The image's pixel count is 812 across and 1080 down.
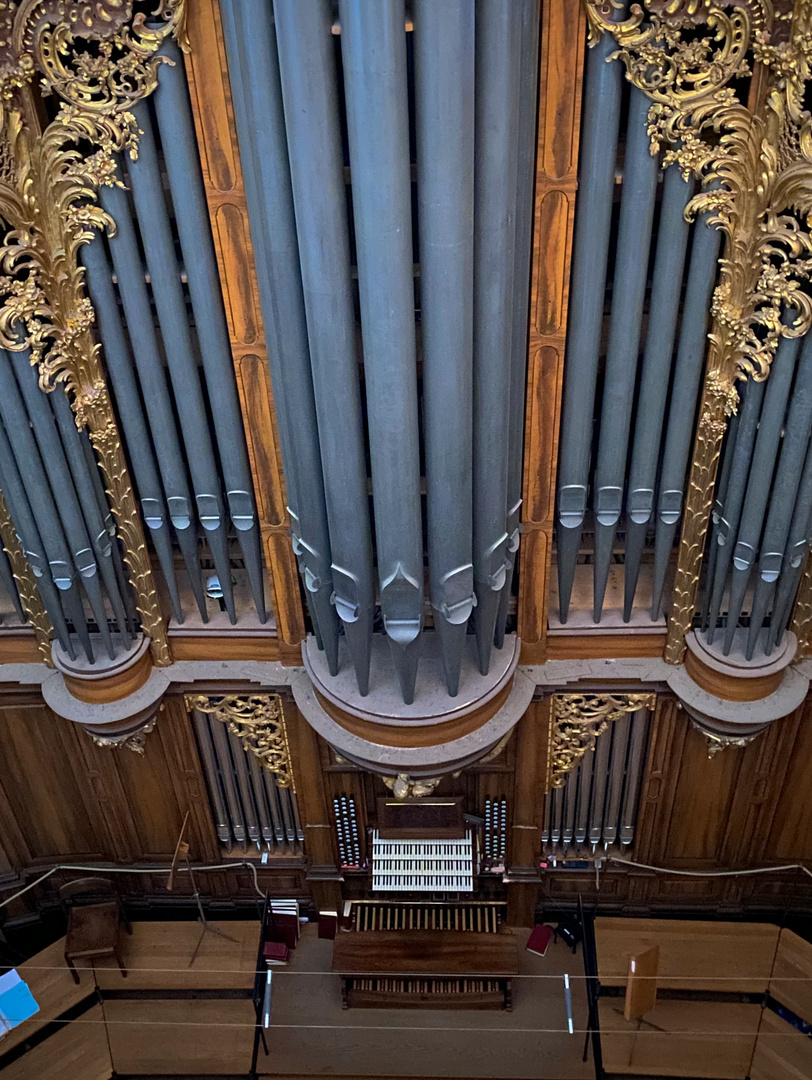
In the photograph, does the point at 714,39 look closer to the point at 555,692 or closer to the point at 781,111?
Answer: the point at 781,111

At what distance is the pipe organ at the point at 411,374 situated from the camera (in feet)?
12.8

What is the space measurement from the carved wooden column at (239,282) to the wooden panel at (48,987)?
332 cm

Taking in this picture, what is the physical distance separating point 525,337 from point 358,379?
0.95 meters

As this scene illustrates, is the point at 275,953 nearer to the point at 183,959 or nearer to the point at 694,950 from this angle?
the point at 183,959

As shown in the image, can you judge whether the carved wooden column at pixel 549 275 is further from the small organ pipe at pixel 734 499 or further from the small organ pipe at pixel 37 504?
the small organ pipe at pixel 37 504

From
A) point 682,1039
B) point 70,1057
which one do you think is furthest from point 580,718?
point 70,1057

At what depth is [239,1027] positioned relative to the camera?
7.03 metres

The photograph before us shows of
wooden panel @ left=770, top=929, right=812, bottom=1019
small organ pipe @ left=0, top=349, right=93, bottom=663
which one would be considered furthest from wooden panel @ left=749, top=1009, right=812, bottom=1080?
small organ pipe @ left=0, top=349, right=93, bottom=663

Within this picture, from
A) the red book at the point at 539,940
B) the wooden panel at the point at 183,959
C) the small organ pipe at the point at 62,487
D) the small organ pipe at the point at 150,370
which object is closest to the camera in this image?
the small organ pipe at the point at 150,370

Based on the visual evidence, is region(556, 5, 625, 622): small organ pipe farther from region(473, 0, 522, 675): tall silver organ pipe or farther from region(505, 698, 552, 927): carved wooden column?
region(505, 698, 552, 927): carved wooden column

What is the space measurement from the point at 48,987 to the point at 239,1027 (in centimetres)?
142

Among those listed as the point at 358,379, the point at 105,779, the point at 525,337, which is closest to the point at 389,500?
the point at 358,379

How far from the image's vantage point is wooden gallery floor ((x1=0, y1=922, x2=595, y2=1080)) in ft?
22.6

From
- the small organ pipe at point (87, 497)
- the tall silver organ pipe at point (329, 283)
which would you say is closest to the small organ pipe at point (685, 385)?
the tall silver organ pipe at point (329, 283)
